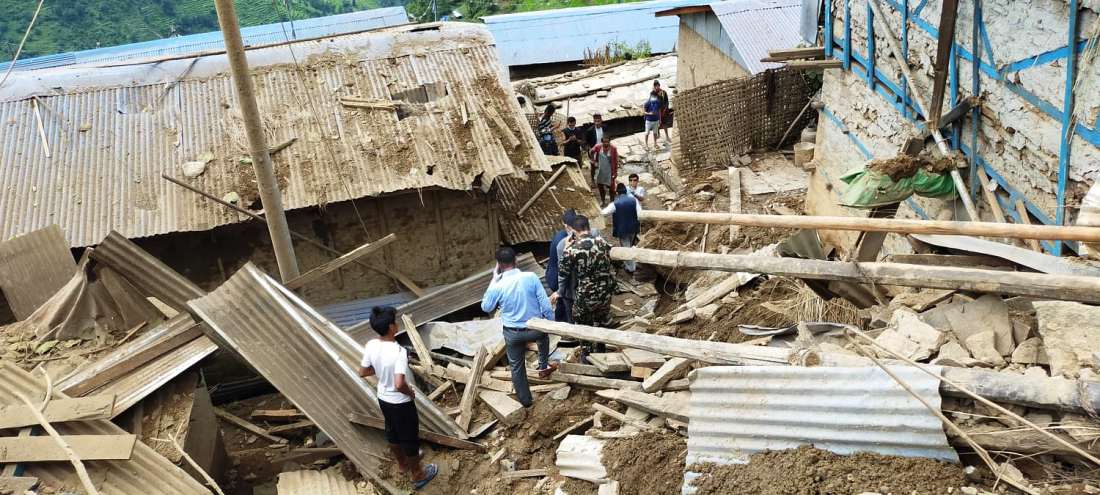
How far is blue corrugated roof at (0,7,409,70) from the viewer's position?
1027 inches

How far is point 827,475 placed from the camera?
160 inches

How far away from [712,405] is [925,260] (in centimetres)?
205

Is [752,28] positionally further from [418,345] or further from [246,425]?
[246,425]

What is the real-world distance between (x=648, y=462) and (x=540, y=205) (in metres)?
7.51

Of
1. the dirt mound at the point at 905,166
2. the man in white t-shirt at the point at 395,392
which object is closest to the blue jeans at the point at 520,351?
the man in white t-shirt at the point at 395,392

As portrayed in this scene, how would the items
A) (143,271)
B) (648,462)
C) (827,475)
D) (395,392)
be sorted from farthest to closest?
(143,271), (395,392), (648,462), (827,475)

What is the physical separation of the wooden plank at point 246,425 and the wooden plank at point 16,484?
3.15 m

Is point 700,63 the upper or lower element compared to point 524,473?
upper

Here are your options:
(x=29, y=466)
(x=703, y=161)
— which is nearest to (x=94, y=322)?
(x=29, y=466)

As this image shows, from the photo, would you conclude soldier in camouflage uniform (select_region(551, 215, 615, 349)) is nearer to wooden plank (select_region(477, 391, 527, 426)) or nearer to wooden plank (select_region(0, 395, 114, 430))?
wooden plank (select_region(477, 391, 527, 426))

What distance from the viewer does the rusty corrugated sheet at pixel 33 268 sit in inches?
308

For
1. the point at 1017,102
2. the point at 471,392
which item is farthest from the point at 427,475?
the point at 1017,102

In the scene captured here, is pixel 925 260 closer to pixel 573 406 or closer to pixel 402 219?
pixel 573 406

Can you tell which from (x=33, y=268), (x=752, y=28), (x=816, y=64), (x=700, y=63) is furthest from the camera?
(x=700, y=63)
